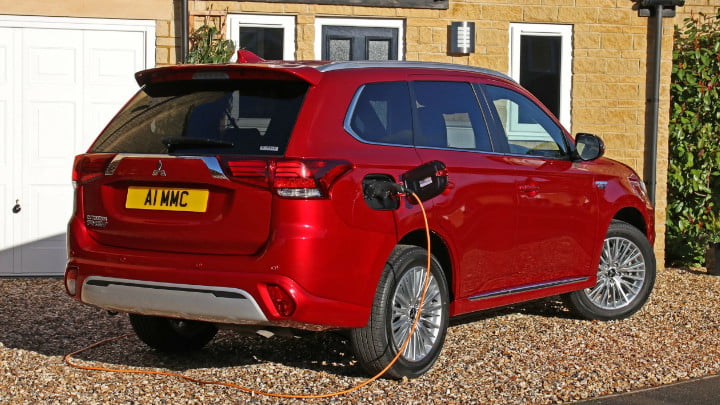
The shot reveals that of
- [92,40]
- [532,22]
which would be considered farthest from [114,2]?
[532,22]

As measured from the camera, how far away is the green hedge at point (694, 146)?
11.7m

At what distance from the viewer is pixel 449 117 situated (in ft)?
21.0

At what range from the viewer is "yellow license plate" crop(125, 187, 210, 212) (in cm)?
541

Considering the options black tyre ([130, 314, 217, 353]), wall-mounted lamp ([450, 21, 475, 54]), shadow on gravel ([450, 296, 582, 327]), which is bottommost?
shadow on gravel ([450, 296, 582, 327])

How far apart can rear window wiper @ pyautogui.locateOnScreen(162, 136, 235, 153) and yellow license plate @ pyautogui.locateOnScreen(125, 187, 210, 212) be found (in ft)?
0.71

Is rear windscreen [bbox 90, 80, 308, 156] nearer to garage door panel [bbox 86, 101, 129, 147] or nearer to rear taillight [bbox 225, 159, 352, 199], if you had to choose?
rear taillight [bbox 225, 159, 352, 199]

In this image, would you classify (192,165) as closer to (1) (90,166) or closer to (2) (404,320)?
(1) (90,166)

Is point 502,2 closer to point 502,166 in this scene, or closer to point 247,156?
point 502,166

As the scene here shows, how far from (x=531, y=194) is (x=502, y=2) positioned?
186 inches

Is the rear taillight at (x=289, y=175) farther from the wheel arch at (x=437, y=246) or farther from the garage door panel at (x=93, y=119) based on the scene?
the garage door panel at (x=93, y=119)

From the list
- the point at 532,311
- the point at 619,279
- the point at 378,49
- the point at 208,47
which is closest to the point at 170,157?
the point at 532,311

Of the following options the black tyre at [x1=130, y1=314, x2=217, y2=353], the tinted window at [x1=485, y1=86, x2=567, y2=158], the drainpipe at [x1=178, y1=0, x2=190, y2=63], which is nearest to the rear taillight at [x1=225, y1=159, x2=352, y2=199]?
the black tyre at [x1=130, y1=314, x2=217, y2=353]

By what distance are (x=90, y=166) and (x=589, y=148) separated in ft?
11.0

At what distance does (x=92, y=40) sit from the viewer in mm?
10328
